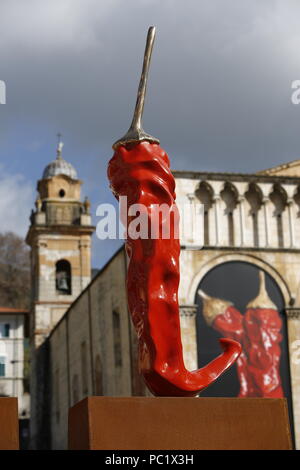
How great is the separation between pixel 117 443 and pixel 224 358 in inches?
64.7

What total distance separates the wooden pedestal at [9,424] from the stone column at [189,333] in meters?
15.8

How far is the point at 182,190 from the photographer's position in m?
23.2

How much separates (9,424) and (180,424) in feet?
4.13

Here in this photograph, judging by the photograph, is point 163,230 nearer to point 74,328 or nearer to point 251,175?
point 251,175

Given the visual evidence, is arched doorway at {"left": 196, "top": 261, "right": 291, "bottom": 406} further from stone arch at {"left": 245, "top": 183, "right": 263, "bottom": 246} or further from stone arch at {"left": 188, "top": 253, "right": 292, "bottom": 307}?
stone arch at {"left": 245, "top": 183, "right": 263, "bottom": 246}

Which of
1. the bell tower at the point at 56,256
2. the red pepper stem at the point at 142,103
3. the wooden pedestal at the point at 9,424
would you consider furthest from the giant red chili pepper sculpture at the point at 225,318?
the bell tower at the point at 56,256

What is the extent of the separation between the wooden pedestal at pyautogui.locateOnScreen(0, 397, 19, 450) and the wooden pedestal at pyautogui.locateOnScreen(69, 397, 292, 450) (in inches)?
18.6

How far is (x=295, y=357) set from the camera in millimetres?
22672

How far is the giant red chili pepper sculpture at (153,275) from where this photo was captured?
7047 millimetres

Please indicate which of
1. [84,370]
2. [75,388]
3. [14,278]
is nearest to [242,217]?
[84,370]

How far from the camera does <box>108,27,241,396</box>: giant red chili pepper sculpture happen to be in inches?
277

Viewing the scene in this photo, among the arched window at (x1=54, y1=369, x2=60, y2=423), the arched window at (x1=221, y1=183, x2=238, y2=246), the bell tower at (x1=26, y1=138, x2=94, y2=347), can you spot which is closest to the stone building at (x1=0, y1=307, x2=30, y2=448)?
the bell tower at (x1=26, y1=138, x2=94, y2=347)

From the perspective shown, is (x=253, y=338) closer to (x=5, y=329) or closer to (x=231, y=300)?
(x=231, y=300)

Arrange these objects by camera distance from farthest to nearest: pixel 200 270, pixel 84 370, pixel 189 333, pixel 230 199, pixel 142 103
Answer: pixel 84 370 < pixel 230 199 < pixel 200 270 < pixel 189 333 < pixel 142 103
